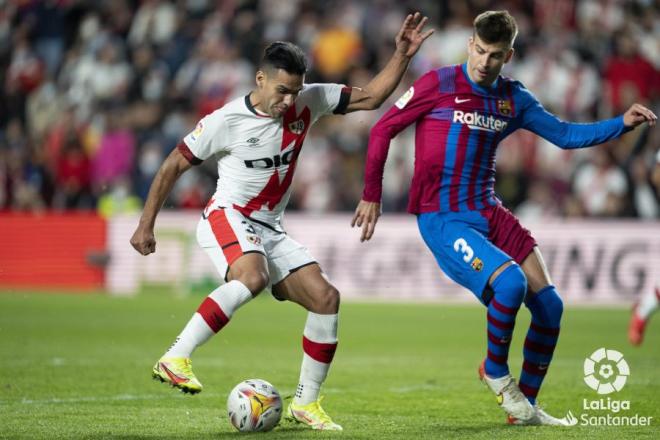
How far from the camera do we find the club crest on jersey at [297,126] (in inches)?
294

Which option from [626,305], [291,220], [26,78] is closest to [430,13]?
[291,220]

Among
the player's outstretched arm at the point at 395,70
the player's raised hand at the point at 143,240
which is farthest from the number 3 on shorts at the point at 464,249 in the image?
the player's raised hand at the point at 143,240

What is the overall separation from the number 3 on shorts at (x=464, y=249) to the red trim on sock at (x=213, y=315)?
1.47m

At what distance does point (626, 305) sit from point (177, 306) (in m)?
6.40

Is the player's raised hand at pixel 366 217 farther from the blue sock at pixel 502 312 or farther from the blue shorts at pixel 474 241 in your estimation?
the blue sock at pixel 502 312

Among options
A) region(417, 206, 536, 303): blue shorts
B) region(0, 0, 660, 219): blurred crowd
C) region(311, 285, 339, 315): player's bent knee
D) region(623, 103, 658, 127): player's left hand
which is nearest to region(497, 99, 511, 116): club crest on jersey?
region(417, 206, 536, 303): blue shorts

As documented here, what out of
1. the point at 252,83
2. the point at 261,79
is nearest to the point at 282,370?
the point at 261,79

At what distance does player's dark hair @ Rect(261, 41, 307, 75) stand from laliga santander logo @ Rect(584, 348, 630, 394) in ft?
11.4

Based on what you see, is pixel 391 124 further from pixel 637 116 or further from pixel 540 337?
pixel 540 337

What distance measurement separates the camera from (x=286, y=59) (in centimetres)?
710

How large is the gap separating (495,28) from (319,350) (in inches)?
87.3

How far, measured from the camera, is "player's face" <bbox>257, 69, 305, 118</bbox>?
7.14 m

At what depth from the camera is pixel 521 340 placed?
12.9m

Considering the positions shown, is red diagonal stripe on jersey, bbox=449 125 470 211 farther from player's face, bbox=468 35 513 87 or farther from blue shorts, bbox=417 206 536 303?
player's face, bbox=468 35 513 87
